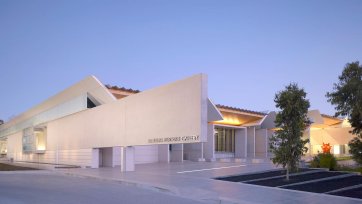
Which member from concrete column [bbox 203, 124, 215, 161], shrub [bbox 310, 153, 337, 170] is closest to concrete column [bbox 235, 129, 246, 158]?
concrete column [bbox 203, 124, 215, 161]

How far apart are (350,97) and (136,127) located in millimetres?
12479

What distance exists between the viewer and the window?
144ft

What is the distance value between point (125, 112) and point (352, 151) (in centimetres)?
1396

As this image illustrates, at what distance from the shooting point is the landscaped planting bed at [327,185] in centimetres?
1373

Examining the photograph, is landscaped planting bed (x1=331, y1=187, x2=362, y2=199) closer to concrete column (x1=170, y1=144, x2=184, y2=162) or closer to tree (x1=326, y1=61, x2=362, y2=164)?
tree (x1=326, y1=61, x2=362, y2=164)

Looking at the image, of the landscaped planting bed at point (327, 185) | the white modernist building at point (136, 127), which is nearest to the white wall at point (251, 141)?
the white modernist building at point (136, 127)

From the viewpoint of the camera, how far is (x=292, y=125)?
1667cm

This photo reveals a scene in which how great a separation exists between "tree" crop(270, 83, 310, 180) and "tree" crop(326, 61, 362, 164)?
3165mm

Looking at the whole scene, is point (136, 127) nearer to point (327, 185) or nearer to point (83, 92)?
point (83, 92)

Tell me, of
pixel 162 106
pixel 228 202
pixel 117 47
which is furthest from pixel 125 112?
pixel 117 47

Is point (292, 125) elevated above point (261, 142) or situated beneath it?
elevated above

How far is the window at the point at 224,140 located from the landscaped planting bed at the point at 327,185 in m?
26.9

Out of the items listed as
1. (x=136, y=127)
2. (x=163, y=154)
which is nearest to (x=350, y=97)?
(x=136, y=127)

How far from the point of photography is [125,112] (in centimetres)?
2295
